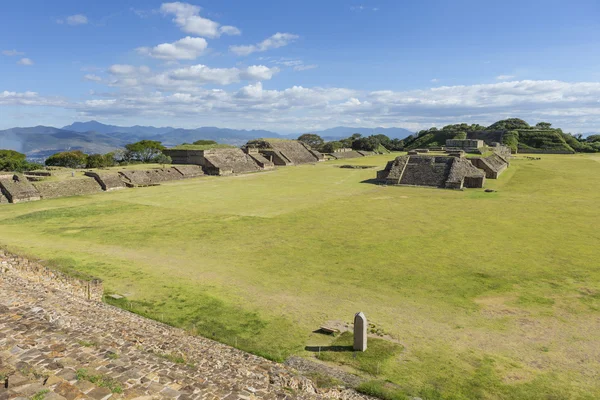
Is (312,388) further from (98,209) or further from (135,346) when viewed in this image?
(98,209)

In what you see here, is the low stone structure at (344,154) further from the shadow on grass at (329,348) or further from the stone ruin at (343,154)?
the shadow on grass at (329,348)

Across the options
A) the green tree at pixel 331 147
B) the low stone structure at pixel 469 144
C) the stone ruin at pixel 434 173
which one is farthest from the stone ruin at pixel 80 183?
the low stone structure at pixel 469 144

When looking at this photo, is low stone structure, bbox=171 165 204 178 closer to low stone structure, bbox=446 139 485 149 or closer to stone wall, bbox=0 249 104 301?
stone wall, bbox=0 249 104 301

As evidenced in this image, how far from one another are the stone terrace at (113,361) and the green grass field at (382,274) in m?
1.38

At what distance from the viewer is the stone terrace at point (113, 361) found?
593 centimetres

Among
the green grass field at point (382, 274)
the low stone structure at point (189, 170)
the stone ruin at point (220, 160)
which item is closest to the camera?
the green grass field at point (382, 274)

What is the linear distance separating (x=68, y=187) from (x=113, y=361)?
3300 centimetres

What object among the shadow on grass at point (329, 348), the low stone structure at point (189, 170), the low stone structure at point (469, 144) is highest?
the low stone structure at point (469, 144)

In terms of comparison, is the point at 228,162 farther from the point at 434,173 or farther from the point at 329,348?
the point at 329,348

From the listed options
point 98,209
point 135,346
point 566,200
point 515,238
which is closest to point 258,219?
point 98,209

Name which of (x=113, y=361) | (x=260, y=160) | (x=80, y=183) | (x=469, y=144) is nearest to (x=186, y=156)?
(x=260, y=160)

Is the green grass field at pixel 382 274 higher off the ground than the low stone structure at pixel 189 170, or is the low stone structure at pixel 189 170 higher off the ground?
the low stone structure at pixel 189 170

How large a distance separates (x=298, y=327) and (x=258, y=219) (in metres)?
13.8

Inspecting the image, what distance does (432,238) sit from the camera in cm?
1975
